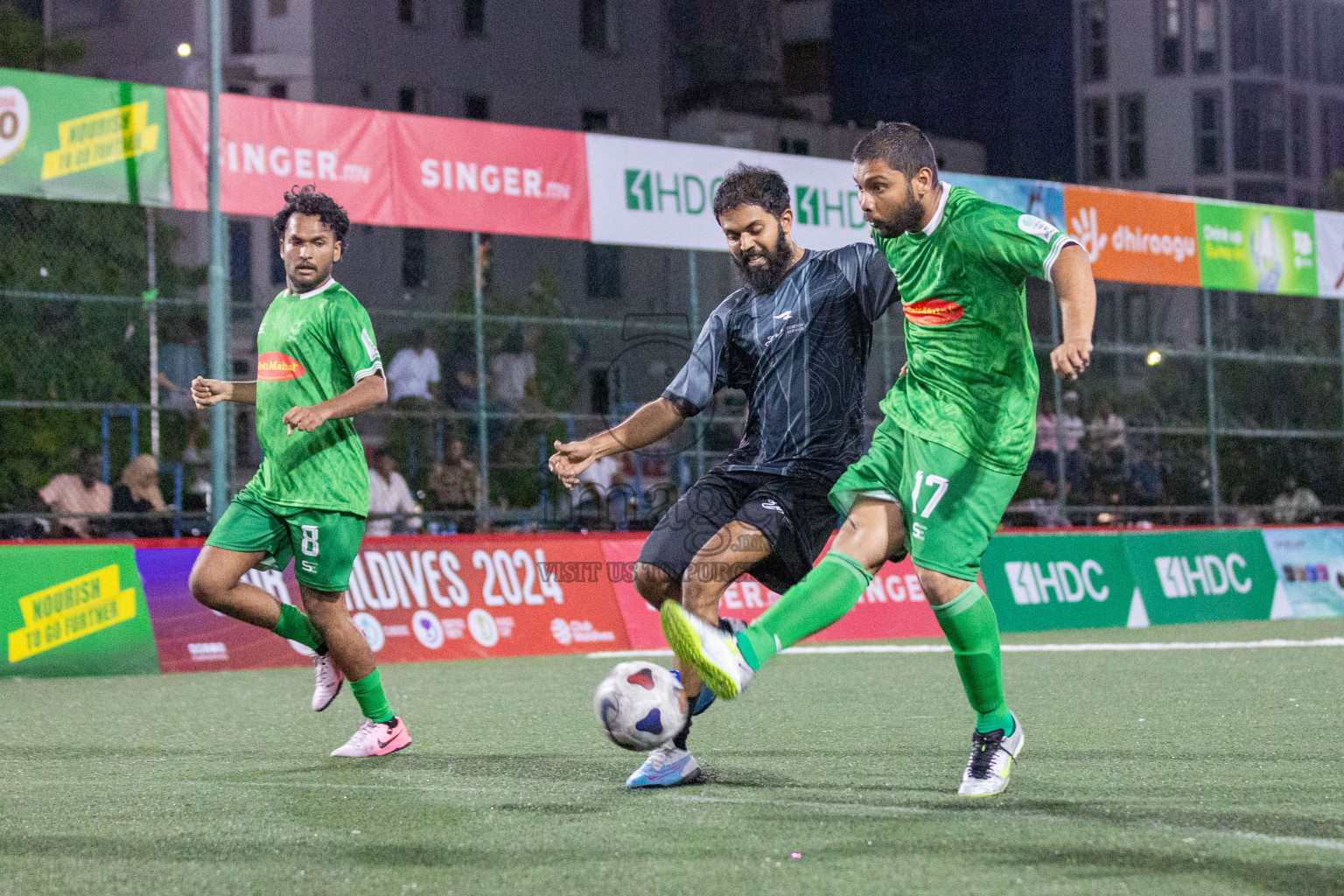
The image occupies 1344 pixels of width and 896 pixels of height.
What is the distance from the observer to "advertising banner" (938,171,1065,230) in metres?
16.8

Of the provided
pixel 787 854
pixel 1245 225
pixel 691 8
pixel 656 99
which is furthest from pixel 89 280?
pixel 691 8

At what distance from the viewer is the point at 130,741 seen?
7379mm

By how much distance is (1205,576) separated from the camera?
17.0 meters

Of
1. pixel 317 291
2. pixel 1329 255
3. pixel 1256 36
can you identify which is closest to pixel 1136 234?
pixel 1329 255

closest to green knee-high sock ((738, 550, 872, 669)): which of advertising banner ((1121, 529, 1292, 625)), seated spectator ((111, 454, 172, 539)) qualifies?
seated spectator ((111, 454, 172, 539))

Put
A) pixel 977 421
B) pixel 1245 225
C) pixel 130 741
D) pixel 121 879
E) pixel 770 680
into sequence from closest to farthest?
1. pixel 121 879
2. pixel 977 421
3. pixel 130 741
4. pixel 770 680
5. pixel 1245 225

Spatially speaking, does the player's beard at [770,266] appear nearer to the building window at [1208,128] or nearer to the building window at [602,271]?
the building window at [602,271]

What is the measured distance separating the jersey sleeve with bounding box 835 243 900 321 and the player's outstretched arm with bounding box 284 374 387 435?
6.24 ft

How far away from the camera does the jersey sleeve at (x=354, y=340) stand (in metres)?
6.57

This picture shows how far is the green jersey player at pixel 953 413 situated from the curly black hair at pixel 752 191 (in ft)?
1.09

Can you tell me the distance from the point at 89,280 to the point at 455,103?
1978 cm

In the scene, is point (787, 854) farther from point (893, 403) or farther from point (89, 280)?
point (89, 280)

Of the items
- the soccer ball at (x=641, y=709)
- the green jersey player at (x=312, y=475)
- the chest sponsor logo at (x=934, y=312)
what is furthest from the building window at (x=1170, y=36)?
the soccer ball at (x=641, y=709)

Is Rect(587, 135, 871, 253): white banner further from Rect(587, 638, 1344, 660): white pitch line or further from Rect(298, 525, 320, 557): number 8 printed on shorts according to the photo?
Rect(298, 525, 320, 557): number 8 printed on shorts
